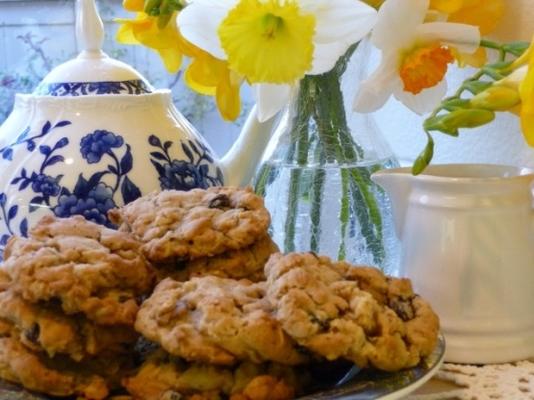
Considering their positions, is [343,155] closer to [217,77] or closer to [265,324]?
[217,77]

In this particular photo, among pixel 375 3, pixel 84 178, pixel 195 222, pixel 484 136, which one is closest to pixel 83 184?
pixel 84 178

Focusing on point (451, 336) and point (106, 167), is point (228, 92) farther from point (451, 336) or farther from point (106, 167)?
point (451, 336)

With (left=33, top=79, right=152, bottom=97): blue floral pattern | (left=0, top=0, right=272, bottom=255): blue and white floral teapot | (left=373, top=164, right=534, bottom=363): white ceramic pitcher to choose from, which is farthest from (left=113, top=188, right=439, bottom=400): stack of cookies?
(left=33, top=79, right=152, bottom=97): blue floral pattern

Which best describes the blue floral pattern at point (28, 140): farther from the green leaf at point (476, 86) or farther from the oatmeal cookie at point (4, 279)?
the green leaf at point (476, 86)

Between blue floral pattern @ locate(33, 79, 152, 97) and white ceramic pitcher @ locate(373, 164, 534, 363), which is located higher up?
blue floral pattern @ locate(33, 79, 152, 97)

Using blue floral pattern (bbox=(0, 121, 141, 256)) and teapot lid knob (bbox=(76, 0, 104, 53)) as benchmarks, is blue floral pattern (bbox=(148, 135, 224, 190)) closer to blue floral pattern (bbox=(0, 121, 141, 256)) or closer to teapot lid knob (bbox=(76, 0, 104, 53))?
blue floral pattern (bbox=(0, 121, 141, 256))

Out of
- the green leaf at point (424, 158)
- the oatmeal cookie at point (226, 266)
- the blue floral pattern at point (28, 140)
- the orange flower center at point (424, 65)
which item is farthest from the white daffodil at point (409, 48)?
the blue floral pattern at point (28, 140)
